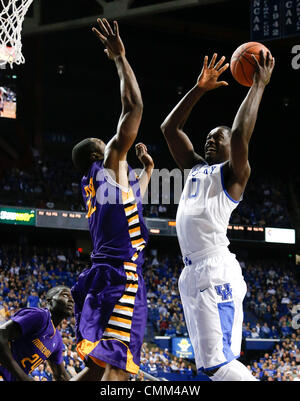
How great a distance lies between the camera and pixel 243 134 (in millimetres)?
3732

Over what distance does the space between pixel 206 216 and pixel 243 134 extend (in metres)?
0.62

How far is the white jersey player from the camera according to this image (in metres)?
3.60

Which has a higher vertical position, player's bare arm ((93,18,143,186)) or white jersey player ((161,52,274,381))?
player's bare arm ((93,18,143,186))

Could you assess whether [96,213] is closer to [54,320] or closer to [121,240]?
[121,240]

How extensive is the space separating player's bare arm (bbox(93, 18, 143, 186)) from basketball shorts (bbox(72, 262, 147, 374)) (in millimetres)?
603

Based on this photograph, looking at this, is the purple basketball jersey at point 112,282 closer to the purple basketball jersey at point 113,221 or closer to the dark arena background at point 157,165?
the purple basketball jersey at point 113,221

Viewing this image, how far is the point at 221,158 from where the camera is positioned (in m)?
4.20

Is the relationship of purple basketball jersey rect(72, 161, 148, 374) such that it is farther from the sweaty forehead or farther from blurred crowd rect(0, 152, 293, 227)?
blurred crowd rect(0, 152, 293, 227)

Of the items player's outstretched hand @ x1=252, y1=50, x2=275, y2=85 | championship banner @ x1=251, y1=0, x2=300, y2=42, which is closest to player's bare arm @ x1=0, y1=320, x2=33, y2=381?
player's outstretched hand @ x1=252, y1=50, x2=275, y2=85

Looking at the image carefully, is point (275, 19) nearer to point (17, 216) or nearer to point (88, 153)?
point (88, 153)

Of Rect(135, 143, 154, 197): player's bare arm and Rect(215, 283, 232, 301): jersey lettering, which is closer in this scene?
Rect(215, 283, 232, 301): jersey lettering

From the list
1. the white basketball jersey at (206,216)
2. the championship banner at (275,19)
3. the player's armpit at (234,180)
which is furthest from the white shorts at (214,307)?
the championship banner at (275,19)

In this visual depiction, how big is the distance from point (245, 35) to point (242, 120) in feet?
49.0
